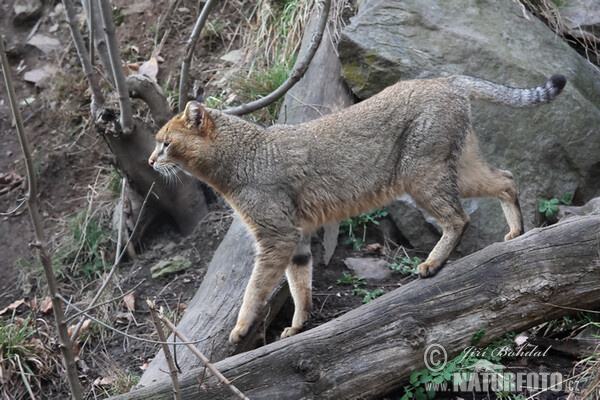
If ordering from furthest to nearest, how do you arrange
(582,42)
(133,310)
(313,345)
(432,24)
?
(582,42), (432,24), (133,310), (313,345)

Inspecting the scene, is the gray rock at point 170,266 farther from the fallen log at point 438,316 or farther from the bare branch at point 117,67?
the fallen log at point 438,316

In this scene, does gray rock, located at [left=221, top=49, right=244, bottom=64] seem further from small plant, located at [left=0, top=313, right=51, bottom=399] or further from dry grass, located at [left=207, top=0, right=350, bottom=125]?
small plant, located at [left=0, top=313, right=51, bottom=399]

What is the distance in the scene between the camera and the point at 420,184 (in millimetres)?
5070

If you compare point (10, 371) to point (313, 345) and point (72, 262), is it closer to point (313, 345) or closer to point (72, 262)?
point (72, 262)

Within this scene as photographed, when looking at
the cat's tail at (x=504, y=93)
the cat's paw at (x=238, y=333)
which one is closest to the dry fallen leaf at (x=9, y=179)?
the cat's paw at (x=238, y=333)

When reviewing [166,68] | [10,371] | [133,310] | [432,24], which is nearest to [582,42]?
[432,24]

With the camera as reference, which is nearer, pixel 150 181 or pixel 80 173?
pixel 150 181

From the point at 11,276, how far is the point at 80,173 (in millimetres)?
1762

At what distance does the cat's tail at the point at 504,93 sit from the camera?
17.0 feet

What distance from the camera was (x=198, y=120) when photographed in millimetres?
5324

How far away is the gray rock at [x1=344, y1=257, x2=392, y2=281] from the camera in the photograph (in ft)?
20.6

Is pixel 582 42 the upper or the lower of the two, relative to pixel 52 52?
upper

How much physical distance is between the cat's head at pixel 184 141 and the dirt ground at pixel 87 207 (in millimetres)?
1629

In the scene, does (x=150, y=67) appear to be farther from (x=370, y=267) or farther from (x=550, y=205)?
(x=550, y=205)
